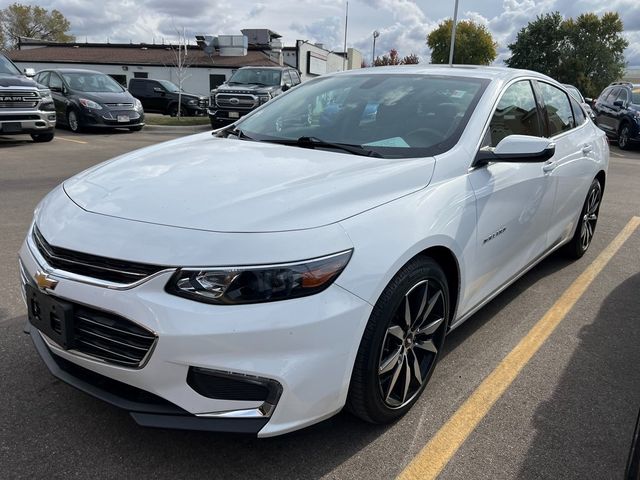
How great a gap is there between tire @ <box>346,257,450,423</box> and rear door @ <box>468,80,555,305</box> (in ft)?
1.37

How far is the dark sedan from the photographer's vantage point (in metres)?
13.9

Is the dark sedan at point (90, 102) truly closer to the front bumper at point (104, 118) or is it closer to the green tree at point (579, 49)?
the front bumper at point (104, 118)

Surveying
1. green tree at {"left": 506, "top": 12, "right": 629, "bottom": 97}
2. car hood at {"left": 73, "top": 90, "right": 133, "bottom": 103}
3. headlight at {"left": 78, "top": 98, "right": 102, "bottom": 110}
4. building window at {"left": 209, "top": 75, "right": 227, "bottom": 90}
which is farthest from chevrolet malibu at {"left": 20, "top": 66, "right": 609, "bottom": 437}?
green tree at {"left": 506, "top": 12, "right": 629, "bottom": 97}

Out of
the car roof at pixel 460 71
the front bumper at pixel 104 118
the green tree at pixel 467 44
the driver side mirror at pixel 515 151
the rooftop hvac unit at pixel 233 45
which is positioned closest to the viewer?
the driver side mirror at pixel 515 151

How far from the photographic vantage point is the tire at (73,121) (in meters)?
14.1

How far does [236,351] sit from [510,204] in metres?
2.00

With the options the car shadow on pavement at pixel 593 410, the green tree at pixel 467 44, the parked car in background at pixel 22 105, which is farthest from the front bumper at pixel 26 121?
the green tree at pixel 467 44

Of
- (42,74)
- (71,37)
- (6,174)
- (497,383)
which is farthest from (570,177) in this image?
(71,37)

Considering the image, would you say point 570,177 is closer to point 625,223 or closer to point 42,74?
point 625,223

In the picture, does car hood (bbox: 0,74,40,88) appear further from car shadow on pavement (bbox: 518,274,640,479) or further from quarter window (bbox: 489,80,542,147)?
car shadow on pavement (bbox: 518,274,640,479)

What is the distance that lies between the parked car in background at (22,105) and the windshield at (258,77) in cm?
666

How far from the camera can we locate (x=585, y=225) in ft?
16.3

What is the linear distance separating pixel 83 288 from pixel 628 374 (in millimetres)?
2909

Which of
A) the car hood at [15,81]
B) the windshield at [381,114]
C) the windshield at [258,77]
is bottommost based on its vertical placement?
the windshield at [381,114]
